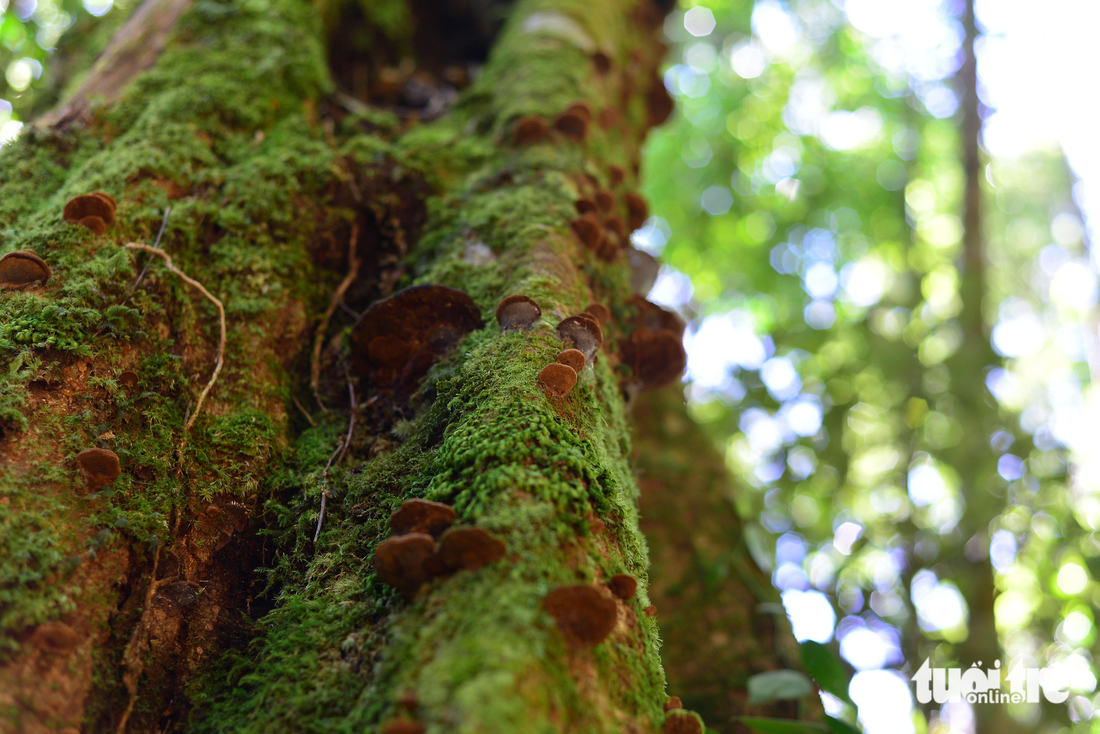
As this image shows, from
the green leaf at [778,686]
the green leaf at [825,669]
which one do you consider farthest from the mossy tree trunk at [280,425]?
the green leaf at [825,669]

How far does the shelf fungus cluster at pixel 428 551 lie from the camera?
4.51 ft

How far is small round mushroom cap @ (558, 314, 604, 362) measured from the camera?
203cm

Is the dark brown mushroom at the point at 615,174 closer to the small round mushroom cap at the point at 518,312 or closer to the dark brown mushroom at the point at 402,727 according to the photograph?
the small round mushroom cap at the point at 518,312

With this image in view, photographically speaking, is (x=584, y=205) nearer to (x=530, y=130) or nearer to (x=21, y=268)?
(x=530, y=130)

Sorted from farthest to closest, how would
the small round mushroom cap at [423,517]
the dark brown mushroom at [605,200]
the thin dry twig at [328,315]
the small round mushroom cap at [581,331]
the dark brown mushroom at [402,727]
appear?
the dark brown mushroom at [605,200] < the thin dry twig at [328,315] < the small round mushroom cap at [581,331] < the small round mushroom cap at [423,517] < the dark brown mushroom at [402,727]

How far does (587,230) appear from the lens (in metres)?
2.60

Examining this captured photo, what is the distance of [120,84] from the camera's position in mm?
2797

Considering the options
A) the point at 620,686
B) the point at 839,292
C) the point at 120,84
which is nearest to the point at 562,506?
the point at 620,686

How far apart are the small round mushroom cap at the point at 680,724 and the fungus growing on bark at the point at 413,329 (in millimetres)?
1172

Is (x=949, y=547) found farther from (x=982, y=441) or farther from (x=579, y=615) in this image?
(x=579, y=615)

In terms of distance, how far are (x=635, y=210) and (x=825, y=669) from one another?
6.97 feet

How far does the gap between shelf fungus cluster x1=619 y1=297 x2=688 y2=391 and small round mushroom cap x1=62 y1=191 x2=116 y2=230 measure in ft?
5.77

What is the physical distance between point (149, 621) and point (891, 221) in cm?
893

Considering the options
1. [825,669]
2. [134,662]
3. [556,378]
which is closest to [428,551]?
[556,378]
